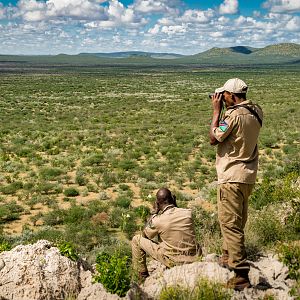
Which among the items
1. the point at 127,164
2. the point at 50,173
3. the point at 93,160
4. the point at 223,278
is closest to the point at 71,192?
the point at 50,173

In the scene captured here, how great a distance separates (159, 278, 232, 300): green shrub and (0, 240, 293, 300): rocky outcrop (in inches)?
7.4

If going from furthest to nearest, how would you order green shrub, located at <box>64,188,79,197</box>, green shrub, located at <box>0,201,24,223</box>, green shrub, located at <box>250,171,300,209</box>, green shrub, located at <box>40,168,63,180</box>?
green shrub, located at <box>40,168,63,180</box>, green shrub, located at <box>64,188,79,197</box>, green shrub, located at <box>0,201,24,223</box>, green shrub, located at <box>250,171,300,209</box>

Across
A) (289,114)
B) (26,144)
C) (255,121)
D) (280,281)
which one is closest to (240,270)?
(280,281)

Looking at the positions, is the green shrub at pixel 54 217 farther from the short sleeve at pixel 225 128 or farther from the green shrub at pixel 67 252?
the short sleeve at pixel 225 128

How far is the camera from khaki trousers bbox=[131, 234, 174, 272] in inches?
189

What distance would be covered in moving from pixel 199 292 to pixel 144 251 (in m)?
1.38

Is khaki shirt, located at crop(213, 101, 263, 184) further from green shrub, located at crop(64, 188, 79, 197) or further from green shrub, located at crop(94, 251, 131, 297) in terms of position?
green shrub, located at crop(64, 188, 79, 197)

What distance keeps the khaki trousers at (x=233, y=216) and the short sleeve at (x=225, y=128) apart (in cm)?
47

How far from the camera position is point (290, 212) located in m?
6.74

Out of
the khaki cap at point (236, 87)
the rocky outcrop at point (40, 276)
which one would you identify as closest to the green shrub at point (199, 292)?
the rocky outcrop at point (40, 276)

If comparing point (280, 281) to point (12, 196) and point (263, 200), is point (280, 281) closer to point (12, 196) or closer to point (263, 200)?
point (263, 200)

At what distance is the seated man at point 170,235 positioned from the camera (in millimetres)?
4746

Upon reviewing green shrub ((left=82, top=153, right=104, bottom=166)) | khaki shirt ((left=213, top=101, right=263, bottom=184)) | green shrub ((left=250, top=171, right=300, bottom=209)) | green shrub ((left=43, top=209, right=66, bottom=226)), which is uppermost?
khaki shirt ((left=213, top=101, right=263, bottom=184))

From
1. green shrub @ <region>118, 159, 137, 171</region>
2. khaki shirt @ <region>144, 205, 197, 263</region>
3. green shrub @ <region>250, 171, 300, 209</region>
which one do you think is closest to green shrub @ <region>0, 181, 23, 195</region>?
green shrub @ <region>118, 159, 137, 171</region>
